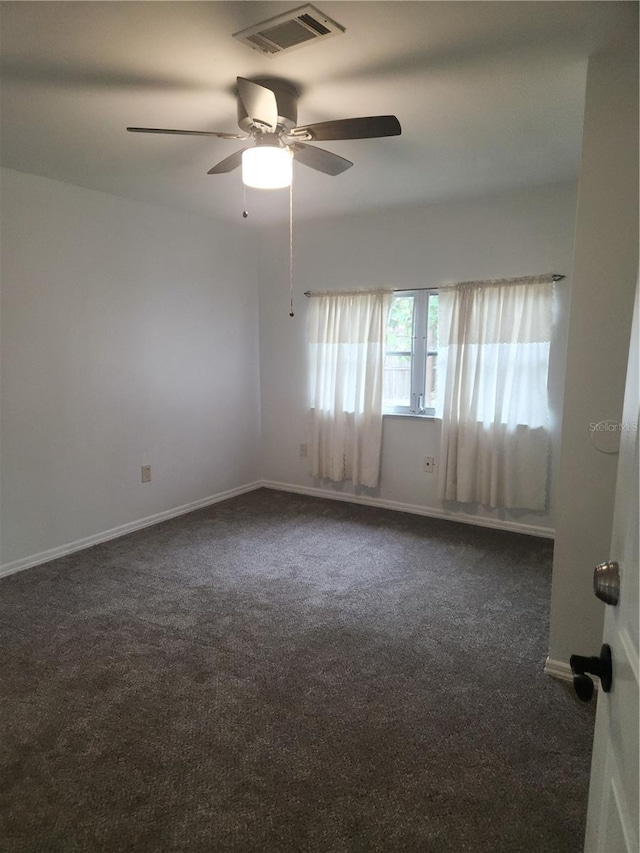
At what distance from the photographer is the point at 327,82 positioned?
83.6 inches

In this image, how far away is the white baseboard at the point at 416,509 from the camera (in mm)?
3969

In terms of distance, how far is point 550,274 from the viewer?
12.0ft

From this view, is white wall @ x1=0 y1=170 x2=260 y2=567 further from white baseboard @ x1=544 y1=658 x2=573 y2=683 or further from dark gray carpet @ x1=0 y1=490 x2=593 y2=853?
white baseboard @ x1=544 y1=658 x2=573 y2=683

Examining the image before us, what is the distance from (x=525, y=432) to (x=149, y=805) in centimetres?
324

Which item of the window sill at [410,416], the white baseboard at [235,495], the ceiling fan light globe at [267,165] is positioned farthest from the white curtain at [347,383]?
the ceiling fan light globe at [267,165]

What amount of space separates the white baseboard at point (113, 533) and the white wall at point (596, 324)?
306 centimetres

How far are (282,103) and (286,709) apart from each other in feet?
8.06

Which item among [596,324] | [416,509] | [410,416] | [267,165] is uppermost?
[267,165]

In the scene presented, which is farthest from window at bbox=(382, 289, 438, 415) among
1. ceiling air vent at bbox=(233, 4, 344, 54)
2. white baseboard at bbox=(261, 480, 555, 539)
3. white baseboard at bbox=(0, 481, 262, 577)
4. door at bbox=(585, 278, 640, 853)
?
door at bbox=(585, 278, 640, 853)

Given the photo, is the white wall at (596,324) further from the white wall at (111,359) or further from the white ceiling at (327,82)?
the white wall at (111,359)

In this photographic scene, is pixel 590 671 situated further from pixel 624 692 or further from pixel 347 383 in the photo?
pixel 347 383

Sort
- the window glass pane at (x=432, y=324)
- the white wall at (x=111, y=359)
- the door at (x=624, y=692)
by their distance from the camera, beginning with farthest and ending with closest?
1. the window glass pane at (x=432, y=324)
2. the white wall at (x=111, y=359)
3. the door at (x=624, y=692)

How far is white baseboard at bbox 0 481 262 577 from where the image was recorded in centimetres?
334

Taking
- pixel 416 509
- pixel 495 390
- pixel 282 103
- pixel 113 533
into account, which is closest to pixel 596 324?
pixel 282 103
